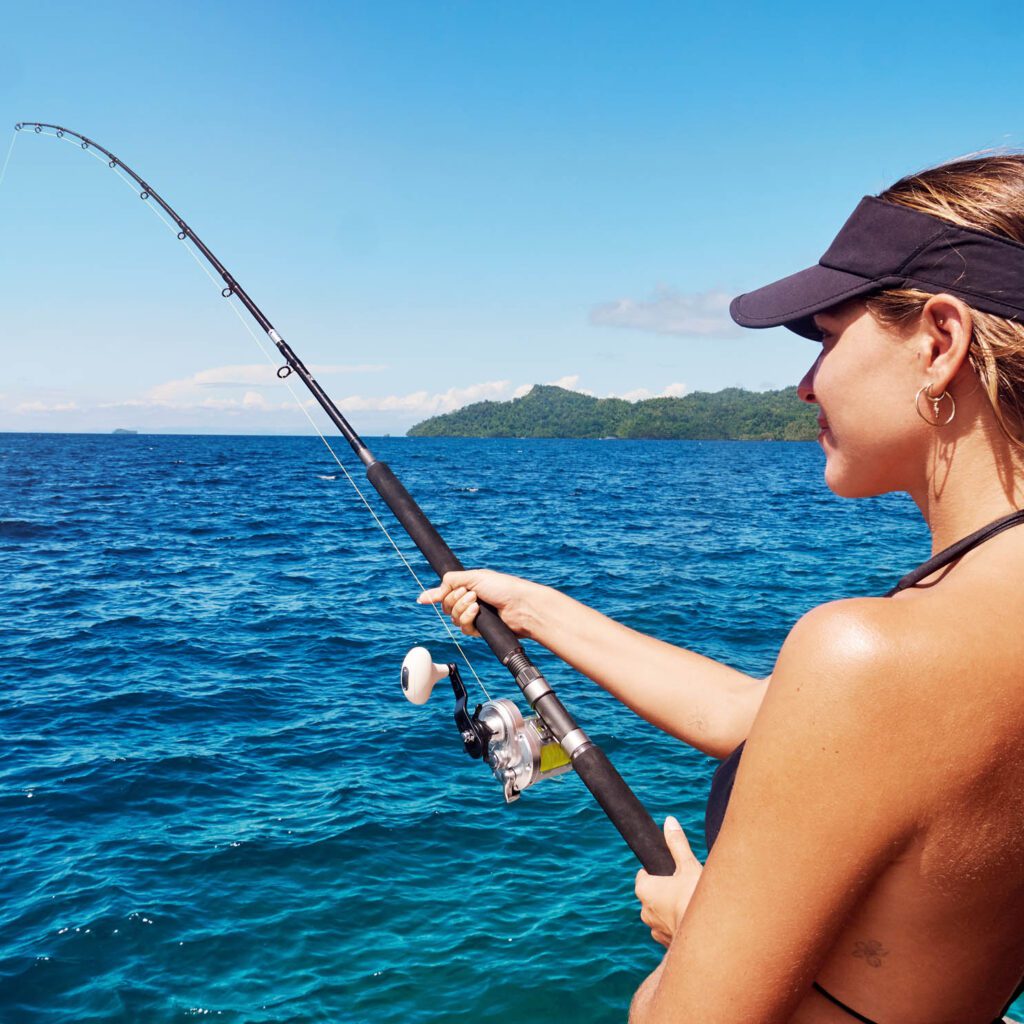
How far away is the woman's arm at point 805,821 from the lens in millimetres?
1097

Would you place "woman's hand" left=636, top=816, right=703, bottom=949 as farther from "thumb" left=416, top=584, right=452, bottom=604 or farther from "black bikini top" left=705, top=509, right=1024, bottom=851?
"thumb" left=416, top=584, right=452, bottom=604

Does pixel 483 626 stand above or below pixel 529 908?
above

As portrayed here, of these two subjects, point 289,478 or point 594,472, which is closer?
point 289,478

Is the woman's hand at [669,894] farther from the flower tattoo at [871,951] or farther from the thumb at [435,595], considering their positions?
the thumb at [435,595]

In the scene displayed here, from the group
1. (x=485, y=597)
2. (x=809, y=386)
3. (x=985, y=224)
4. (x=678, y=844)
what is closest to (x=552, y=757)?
(x=485, y=597)

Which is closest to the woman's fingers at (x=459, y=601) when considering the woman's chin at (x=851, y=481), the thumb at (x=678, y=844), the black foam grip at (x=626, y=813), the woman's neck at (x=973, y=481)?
the black foam grip at (x=626, y=813)

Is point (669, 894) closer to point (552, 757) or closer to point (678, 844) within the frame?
point (678, 844)

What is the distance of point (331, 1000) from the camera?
6.92 metres

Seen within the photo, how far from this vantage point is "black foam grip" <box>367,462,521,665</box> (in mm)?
3166

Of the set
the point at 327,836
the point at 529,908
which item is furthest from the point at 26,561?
the point at 529,908

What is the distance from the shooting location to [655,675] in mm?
2443

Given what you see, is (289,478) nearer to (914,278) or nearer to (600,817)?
(600,817)

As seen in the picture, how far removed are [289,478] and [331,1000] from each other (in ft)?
196

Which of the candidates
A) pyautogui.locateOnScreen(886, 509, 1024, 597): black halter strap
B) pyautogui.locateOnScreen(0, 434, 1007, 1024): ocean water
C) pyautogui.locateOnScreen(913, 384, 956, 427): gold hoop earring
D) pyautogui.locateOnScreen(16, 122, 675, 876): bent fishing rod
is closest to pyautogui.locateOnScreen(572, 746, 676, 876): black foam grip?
pyautogui.locateOnScreen(16, 122, 675, 876): bent fishing rod
